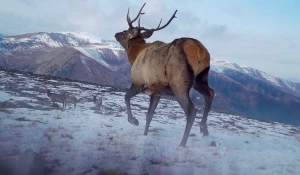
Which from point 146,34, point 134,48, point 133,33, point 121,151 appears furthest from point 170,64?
point 133,33

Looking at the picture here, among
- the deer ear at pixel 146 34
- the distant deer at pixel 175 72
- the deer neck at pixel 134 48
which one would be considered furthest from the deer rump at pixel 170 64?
the deer ear at pixel 146 34

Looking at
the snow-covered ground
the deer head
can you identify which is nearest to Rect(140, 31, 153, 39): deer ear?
the deer head

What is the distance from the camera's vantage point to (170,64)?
271 inches

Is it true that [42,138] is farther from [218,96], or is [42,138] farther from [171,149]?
[218,96]

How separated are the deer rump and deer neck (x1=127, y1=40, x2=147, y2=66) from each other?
3.59ft

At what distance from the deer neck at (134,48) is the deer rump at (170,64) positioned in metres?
1.09

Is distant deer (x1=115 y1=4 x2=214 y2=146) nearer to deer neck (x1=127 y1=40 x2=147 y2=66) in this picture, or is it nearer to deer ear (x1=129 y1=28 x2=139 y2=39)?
deer neck (x1=127 y1=40 x2=147 y2=66)

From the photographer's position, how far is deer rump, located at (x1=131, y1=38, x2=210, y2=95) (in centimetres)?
670

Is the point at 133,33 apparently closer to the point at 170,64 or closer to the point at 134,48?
the point at 134,48

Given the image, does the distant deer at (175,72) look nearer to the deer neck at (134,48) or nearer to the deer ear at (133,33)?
the deer neck at (134,48)

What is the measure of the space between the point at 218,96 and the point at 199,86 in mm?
129446

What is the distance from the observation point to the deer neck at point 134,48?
917 centimetres

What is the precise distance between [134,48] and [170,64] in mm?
2742

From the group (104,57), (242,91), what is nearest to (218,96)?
(242,91)
